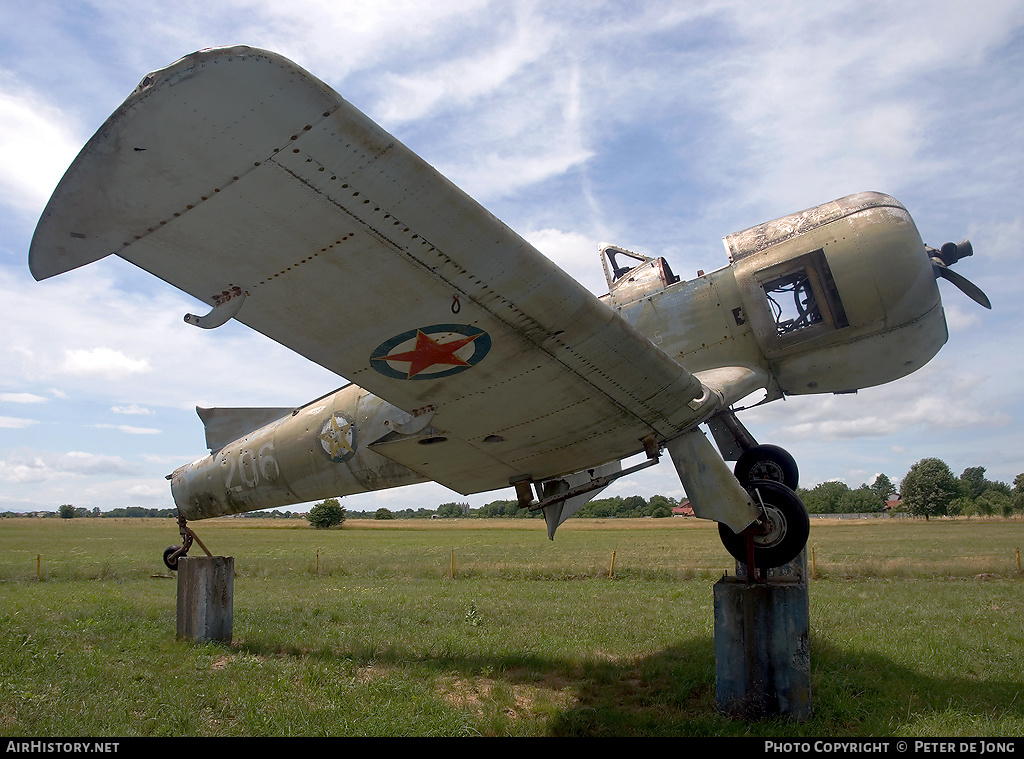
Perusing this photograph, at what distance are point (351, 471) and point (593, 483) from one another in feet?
8.70

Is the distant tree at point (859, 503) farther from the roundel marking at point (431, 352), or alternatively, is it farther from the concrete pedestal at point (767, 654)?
the roundel marking at point (431, 352)

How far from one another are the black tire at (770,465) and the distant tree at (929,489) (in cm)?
8808

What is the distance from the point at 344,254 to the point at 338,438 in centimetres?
373

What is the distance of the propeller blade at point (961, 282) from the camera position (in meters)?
6.35

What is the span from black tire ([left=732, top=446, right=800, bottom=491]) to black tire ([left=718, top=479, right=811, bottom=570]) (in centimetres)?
146

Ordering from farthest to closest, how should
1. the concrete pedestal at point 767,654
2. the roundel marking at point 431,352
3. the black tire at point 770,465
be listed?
1. the black tire at point 770,465
2. the concrete pedestal at point 767,654
3. the roundel marking at point 431,352

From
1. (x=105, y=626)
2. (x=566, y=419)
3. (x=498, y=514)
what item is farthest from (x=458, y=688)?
(x=498, y=514)

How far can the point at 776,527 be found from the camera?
18.8 ft

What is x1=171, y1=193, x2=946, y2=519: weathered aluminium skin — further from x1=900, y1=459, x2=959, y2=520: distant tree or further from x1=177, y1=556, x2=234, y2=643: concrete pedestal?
x1=900, y1=459, x2=959, y2=520: distant tree

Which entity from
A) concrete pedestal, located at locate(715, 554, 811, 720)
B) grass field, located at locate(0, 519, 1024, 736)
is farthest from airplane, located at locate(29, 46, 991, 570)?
grass field, located at locate(0, 519, 1024, 736)

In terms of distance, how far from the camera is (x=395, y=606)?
41.8 feet

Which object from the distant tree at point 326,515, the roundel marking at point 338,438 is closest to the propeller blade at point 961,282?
the roundel marking at point 338,438

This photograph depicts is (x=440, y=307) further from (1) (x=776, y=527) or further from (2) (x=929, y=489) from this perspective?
(2) (x=929, y=489)

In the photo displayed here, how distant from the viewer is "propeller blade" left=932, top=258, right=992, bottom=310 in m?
6.35
